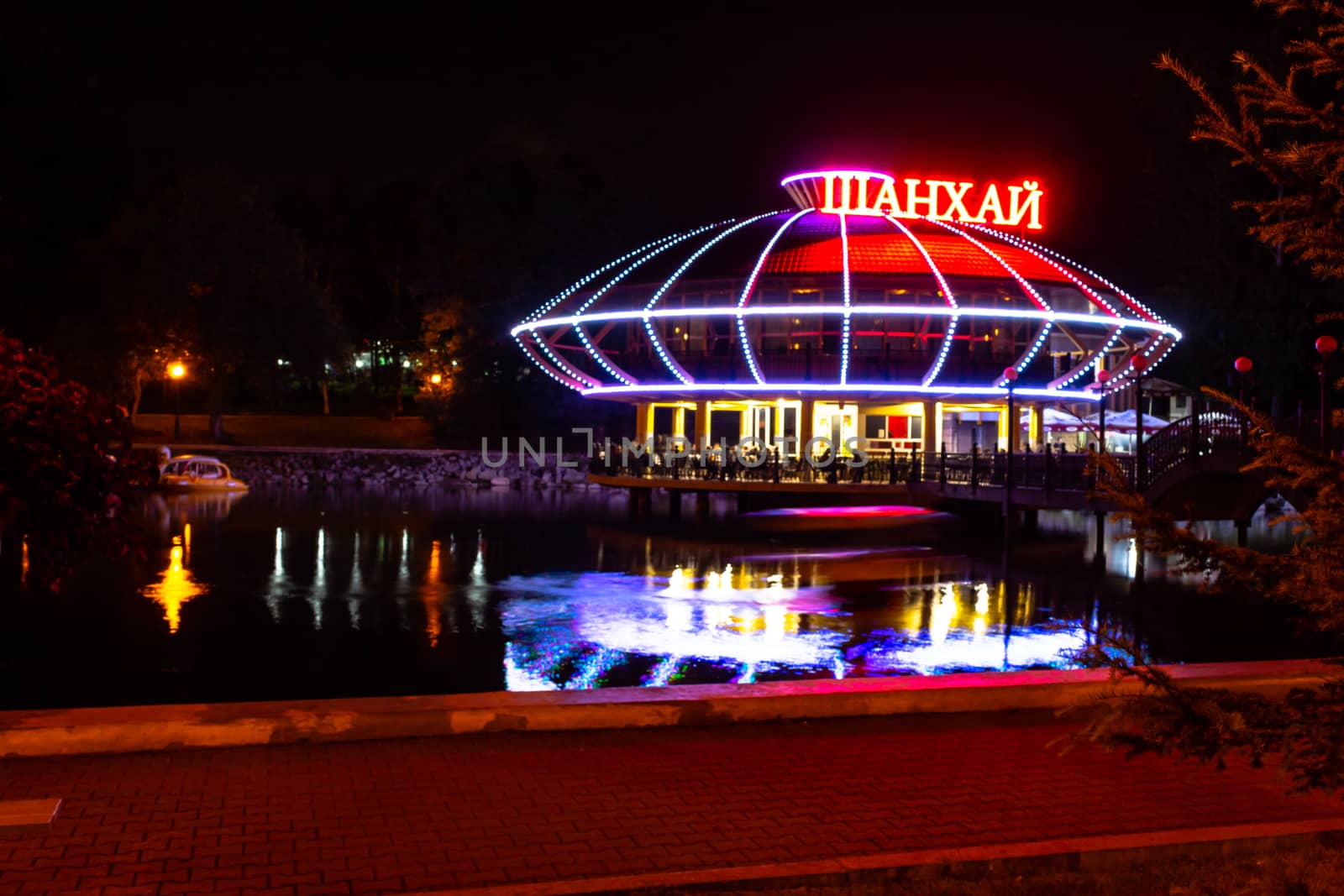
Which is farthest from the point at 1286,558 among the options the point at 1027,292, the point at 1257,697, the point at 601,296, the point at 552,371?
the point at 552,371

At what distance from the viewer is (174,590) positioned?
26562mm

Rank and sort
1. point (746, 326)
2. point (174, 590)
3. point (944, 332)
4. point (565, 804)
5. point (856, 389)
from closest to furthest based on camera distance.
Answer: point (565, 804) → point (174, 590) → point (856, 389) → point (746, 326) → point (944, 332)

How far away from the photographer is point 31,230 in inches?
1831

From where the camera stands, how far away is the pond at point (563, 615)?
18.4 metres

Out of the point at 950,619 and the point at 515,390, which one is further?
the point at 515,390

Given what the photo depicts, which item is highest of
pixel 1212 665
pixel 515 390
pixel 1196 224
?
pixel 1196 224

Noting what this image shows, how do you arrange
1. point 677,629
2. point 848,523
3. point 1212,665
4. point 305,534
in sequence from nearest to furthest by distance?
point 1212,665 < point 677,629 < point 305,534 < point 848,523

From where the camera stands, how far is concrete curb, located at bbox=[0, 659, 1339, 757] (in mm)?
9117

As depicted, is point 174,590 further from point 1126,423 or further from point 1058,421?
point 1058,421

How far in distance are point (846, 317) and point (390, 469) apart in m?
30.7

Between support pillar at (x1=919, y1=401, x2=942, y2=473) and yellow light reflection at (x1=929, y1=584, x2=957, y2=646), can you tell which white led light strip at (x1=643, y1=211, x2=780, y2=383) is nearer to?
support pillar at (x1=919, y1=401, x2=942, y2=473)

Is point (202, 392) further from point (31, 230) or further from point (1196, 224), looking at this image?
point (1196, 224)

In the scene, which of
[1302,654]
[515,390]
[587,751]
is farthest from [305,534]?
[515,390]

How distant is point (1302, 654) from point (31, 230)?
42.9 metres
